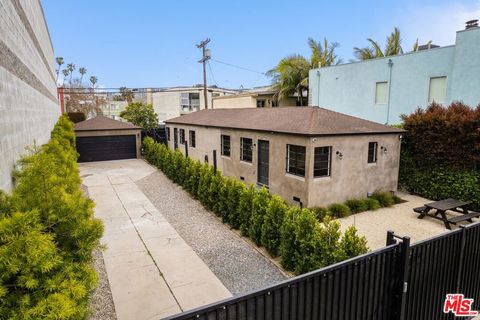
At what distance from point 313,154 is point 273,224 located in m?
3.53

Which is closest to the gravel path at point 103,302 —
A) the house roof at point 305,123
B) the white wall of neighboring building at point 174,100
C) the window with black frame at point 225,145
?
the house roof at point 305,123

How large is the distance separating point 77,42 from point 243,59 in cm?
3161

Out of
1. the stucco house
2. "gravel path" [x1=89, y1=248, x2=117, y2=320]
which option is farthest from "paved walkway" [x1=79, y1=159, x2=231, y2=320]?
the stucco house

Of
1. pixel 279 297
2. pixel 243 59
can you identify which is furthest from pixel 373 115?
pixel 243 59

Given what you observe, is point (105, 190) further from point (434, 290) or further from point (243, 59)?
point (243, 59)

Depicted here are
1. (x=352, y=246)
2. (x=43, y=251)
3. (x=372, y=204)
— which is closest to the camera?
(x=43, y=251)

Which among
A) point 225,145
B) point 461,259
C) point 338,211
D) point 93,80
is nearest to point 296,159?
point 338,211

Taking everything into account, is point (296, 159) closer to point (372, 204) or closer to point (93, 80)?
point (372, 204)

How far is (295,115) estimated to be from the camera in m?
12.7

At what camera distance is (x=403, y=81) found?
16391 mm

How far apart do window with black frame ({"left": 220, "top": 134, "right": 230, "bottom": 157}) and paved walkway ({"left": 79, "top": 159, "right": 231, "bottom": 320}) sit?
490 cm

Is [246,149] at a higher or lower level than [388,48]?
lower

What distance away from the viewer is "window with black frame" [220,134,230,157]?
1537cm

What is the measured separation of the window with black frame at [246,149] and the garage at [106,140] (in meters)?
12.3
